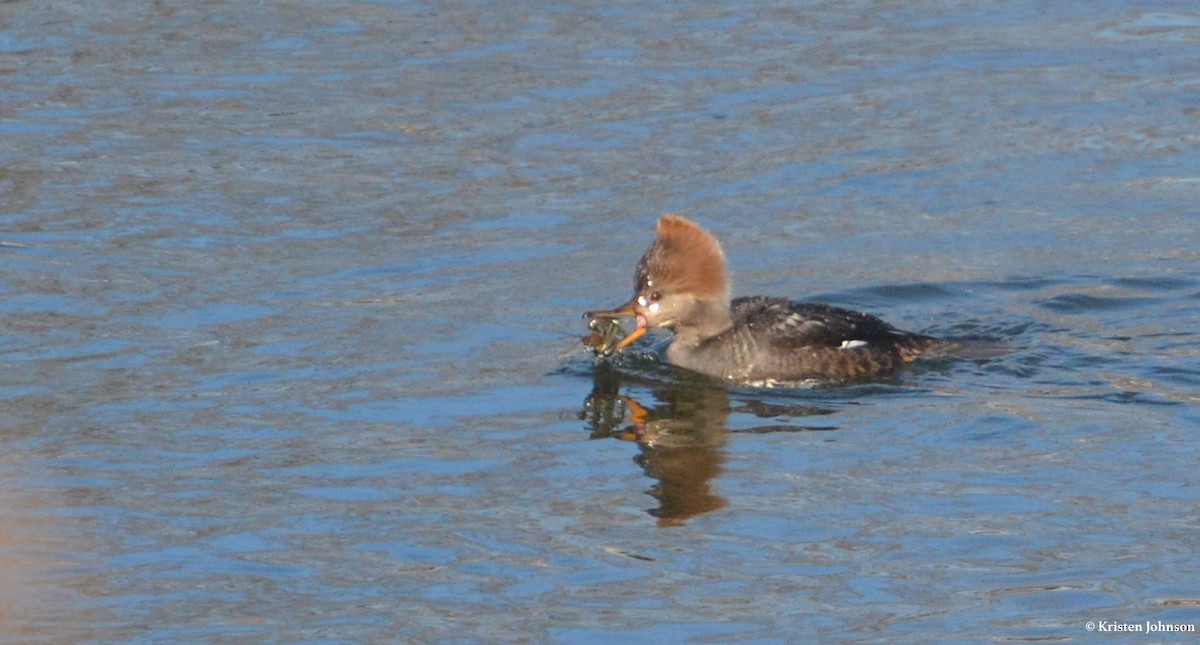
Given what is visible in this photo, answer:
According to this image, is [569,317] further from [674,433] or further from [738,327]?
[674,433]

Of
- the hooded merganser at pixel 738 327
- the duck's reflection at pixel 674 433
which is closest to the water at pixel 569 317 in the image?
the duck's reflection at pixel 674 433

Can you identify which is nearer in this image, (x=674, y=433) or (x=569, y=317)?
(x=674, y=433)

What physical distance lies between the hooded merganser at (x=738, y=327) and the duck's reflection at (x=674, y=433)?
24 centimetres

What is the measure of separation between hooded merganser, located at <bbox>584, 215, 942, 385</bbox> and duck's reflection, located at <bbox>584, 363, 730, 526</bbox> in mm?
244

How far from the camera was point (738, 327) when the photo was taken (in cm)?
1101

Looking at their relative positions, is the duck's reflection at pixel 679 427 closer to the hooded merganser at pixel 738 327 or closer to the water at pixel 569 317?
the water at pixel 569 317

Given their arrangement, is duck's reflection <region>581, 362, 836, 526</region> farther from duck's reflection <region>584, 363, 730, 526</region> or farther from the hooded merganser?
the hooded merganser

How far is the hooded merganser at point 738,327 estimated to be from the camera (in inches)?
423

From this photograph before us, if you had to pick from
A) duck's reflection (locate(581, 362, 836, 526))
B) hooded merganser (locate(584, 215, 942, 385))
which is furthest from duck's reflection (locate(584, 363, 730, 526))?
hooded merganser (locate(584, 215, 942, 385))

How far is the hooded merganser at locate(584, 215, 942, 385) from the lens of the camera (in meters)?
10.7

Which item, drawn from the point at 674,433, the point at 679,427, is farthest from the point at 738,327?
the point at 674,433

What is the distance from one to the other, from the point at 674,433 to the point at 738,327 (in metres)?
1.27

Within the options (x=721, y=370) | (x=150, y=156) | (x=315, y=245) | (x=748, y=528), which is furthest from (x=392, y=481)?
(x=150, y=156)

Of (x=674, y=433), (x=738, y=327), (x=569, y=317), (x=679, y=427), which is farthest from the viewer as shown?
(x=569, y=317)
